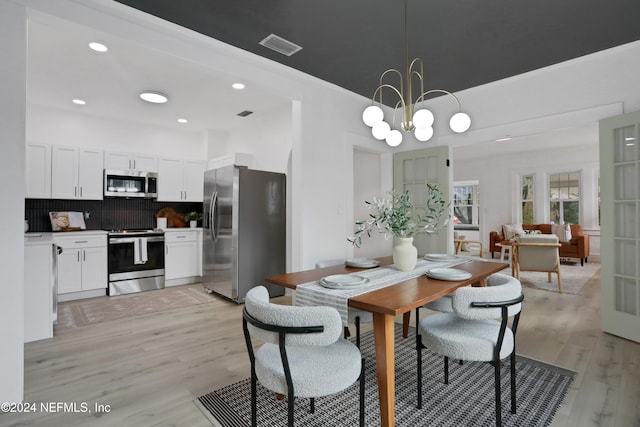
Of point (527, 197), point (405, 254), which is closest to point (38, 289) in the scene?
point (405, 254)

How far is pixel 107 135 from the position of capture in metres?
5.12

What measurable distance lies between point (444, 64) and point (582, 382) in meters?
2.90

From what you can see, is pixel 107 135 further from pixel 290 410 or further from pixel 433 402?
pixel 433 402

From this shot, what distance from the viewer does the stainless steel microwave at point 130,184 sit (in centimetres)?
491

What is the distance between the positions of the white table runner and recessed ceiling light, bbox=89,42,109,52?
2.80m

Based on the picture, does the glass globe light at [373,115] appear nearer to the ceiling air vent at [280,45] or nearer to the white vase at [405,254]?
the white vase at [405,254]

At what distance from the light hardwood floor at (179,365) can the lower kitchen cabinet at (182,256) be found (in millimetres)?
1444

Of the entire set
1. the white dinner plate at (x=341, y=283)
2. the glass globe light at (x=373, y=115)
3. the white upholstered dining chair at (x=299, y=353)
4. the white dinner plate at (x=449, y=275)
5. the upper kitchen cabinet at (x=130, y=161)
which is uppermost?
the upper kitchen cabinet at (x=130, y=161)

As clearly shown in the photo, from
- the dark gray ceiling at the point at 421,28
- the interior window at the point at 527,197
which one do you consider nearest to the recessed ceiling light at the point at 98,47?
the dark gray ceiling at the point at 421,28

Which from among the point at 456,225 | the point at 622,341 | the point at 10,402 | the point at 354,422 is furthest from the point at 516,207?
the point at 10,402

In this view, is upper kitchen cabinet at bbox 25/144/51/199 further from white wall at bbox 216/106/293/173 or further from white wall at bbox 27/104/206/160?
white wall at bbox 216/106/293/173

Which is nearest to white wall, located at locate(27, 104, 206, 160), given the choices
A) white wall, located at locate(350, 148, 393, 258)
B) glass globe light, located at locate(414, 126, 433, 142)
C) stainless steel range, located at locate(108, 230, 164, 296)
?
stainless steel range, located at locate(108, 230, 164, 296)

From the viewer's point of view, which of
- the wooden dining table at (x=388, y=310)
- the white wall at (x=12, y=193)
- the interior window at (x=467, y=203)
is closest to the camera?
the wooden dining table at (x=388, y=310)

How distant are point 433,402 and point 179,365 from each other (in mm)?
1804
